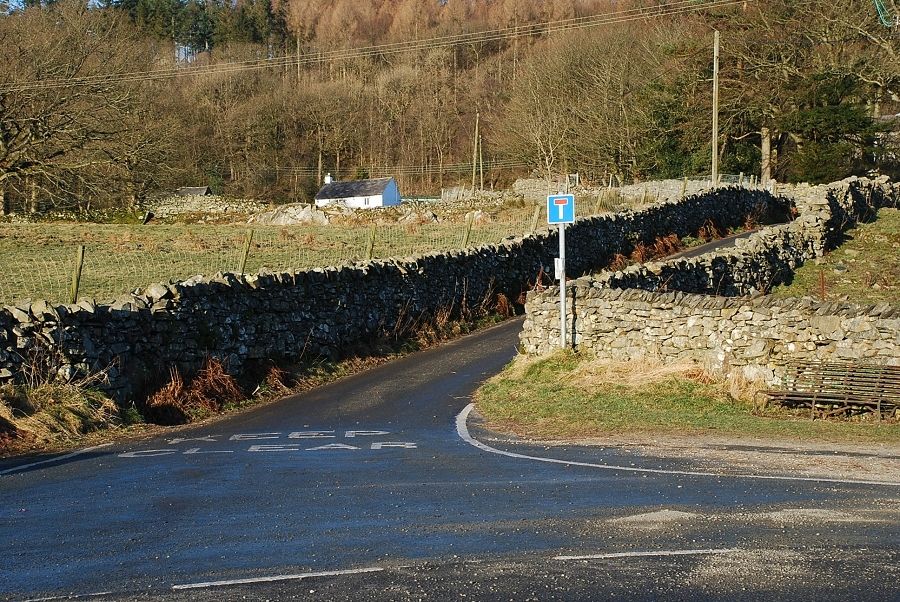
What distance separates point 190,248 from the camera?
3512 cm

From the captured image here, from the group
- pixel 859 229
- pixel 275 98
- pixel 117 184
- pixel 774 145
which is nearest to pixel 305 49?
pixel 275 98

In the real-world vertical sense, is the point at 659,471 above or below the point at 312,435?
above

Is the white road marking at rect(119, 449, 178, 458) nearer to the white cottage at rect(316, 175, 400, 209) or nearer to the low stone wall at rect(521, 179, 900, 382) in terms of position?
the low stone wall at rect(521, 179, 900, 382)

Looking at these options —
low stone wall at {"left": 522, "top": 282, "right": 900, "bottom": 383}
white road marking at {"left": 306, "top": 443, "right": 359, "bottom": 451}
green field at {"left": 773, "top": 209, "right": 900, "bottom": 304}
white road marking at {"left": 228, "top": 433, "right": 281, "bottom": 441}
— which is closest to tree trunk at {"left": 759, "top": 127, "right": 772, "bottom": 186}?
green field at {"left": 773, "top": 209, "right": 900, "bottom": 304}

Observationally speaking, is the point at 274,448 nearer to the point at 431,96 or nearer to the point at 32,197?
the point at 32,197

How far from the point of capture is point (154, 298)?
17953 millimetres

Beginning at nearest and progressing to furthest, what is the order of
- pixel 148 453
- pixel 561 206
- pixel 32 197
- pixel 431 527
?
pixel 431 527
pixel 148 453
pixel 561 206
pixel 32 197

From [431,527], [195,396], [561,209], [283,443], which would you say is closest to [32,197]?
[195,396]

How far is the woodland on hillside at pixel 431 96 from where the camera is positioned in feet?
133

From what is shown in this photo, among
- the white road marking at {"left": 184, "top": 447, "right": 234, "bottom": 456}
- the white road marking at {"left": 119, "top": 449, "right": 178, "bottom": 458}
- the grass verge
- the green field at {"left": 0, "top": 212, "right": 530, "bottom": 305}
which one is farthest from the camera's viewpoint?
the green field at {"left": 0, "top": 212, "right": 530, "bottom": 305}

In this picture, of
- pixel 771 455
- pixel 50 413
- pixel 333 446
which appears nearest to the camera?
pixel 771 455

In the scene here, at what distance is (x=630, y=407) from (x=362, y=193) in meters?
66.2

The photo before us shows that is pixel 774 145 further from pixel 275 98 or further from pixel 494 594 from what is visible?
pixel 494 594

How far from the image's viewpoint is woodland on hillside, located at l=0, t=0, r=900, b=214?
40500 millimetres
